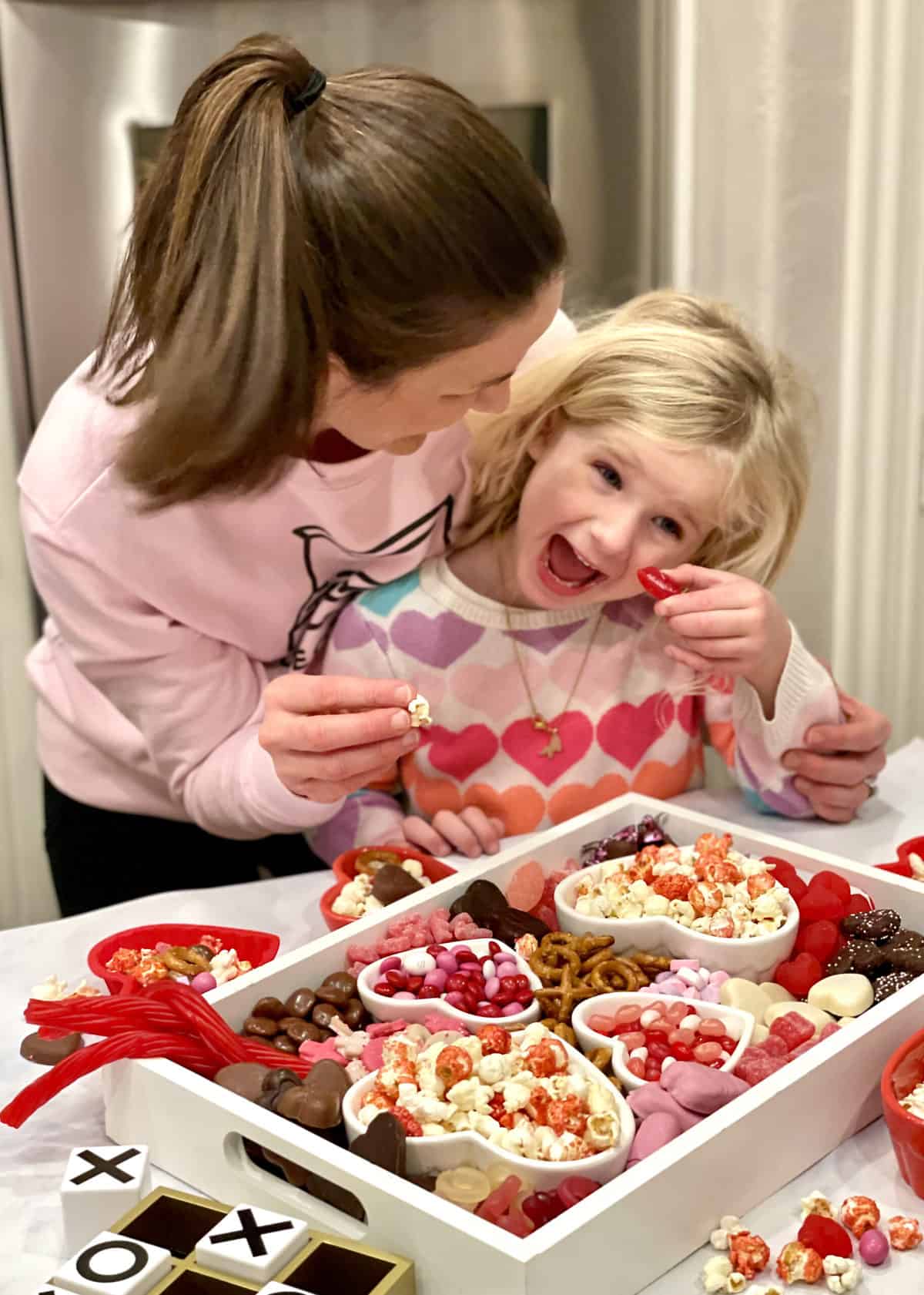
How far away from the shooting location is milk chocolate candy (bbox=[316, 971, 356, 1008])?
0.86m

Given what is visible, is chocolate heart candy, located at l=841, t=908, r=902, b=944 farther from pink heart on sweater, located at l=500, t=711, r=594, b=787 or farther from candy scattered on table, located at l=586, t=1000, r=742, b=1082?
pink heart on sweater, located at l=500, t=711, r=594, b=787

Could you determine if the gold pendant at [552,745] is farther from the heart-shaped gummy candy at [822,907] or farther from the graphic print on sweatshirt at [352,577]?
the heart-shaped gummy candy at [822,907]

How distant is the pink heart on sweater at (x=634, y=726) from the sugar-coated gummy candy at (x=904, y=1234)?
0.60m

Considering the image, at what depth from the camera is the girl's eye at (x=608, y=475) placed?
3.68 feet

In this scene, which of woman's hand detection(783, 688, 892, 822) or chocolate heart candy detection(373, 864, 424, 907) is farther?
woman's hand detection(783, 688, 892, 822)

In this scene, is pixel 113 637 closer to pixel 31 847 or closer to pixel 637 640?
pixel 637 640

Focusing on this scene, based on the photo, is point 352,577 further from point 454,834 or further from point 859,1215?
point 859,1215

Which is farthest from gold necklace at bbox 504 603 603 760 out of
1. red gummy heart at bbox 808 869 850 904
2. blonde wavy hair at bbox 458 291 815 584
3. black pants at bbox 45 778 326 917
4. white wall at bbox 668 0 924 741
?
white wall at bbox 668 0 924 741

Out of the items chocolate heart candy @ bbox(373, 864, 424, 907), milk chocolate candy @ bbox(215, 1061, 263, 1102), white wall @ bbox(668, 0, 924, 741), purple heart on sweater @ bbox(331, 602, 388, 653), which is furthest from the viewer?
white wall @ bbox(668, 0, 924, 741)

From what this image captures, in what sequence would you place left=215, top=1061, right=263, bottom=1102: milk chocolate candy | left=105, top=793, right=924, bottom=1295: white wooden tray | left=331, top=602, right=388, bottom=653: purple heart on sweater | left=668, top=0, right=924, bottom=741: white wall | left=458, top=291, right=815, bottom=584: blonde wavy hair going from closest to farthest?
left=105, top=793, right=924, bottom=1295: white wooden tray, left=215, top=1061, right=263, bottom=1102: milk chocolate candy, left=458, top=291, right=815, bottom=584: blonde wavy hair, left=331, top=602, right=388, bottom=653: purple heart on sweater, left=668, top=0, right=924, bottom=741: white wall

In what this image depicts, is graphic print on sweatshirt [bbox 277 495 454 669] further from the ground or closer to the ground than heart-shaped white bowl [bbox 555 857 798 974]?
further from the ground

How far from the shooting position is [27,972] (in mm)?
994

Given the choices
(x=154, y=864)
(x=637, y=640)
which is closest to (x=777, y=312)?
(x=637, y=640)

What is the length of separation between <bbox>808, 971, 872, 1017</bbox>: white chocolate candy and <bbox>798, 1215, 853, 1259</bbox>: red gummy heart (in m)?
0.17
